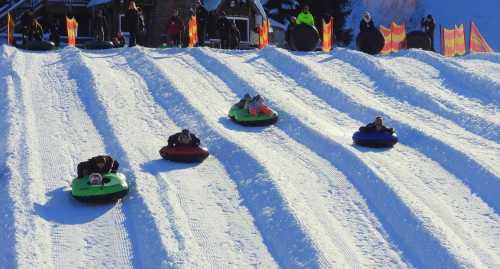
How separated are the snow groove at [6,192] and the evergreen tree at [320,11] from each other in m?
23.9

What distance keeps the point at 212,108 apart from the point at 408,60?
17.3ft

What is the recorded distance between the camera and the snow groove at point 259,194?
7410mm

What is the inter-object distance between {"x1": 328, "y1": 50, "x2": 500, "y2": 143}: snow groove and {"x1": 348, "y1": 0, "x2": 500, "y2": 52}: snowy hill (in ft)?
109

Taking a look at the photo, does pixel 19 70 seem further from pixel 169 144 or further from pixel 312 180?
pixel 312 180

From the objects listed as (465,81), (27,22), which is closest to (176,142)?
(465,81)

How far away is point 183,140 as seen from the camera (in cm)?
966

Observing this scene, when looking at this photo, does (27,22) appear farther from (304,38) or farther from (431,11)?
(431,11)

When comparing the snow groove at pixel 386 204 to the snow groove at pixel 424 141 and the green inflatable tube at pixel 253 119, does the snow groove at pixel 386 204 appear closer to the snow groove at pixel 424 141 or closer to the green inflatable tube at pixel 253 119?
the green inflatable tube at pixel 253 119

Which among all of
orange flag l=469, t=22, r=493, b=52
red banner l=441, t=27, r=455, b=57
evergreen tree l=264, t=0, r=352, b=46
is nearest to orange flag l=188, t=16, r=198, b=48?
red banner l=441, t=27, r=455, b=57

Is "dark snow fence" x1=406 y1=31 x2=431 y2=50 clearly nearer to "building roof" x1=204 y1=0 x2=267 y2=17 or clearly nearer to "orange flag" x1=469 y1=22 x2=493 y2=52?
"orange flag" x1=469 y1=22 x2=493 y2=52

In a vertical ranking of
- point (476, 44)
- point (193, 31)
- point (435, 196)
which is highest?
point (193, 31)

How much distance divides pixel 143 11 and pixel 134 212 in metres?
22.2

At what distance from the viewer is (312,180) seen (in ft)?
30.2

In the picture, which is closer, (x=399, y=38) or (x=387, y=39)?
(x=387, y=39)
